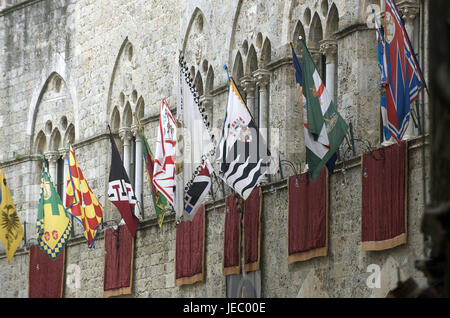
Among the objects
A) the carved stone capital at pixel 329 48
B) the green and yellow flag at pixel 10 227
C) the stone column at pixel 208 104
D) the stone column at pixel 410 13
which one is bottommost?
the green and yellow flag at pixel 10 227

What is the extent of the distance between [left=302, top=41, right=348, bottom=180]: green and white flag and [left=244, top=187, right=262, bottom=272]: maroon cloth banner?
293 centimetres

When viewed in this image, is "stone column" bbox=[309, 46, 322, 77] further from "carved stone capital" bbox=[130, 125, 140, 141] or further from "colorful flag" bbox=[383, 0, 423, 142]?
Result: "carved stone capital" bbox=[130, 125, 140, 141]

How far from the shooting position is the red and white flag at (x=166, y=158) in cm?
1909

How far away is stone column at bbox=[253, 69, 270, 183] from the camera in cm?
1930

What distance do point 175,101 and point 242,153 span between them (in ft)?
17.9

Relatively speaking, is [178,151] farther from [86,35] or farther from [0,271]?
[0,271]

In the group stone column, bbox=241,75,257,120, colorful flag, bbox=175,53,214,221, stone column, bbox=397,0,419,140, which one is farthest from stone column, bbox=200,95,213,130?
stone column, bbox=397,0,419,140

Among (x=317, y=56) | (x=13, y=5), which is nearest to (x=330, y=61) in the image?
(x=317, y=56)

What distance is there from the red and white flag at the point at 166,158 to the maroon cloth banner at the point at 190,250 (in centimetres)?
136

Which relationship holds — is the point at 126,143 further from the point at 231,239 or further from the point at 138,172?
the point at 231,239

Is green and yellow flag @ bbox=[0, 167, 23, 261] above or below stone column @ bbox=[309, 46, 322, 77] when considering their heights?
below

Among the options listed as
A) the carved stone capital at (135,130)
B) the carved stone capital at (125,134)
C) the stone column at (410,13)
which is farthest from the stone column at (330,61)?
the carved stone capital at (125,134)

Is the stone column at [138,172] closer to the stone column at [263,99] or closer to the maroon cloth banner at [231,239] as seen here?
the maroon cloth banner at [231,239]
